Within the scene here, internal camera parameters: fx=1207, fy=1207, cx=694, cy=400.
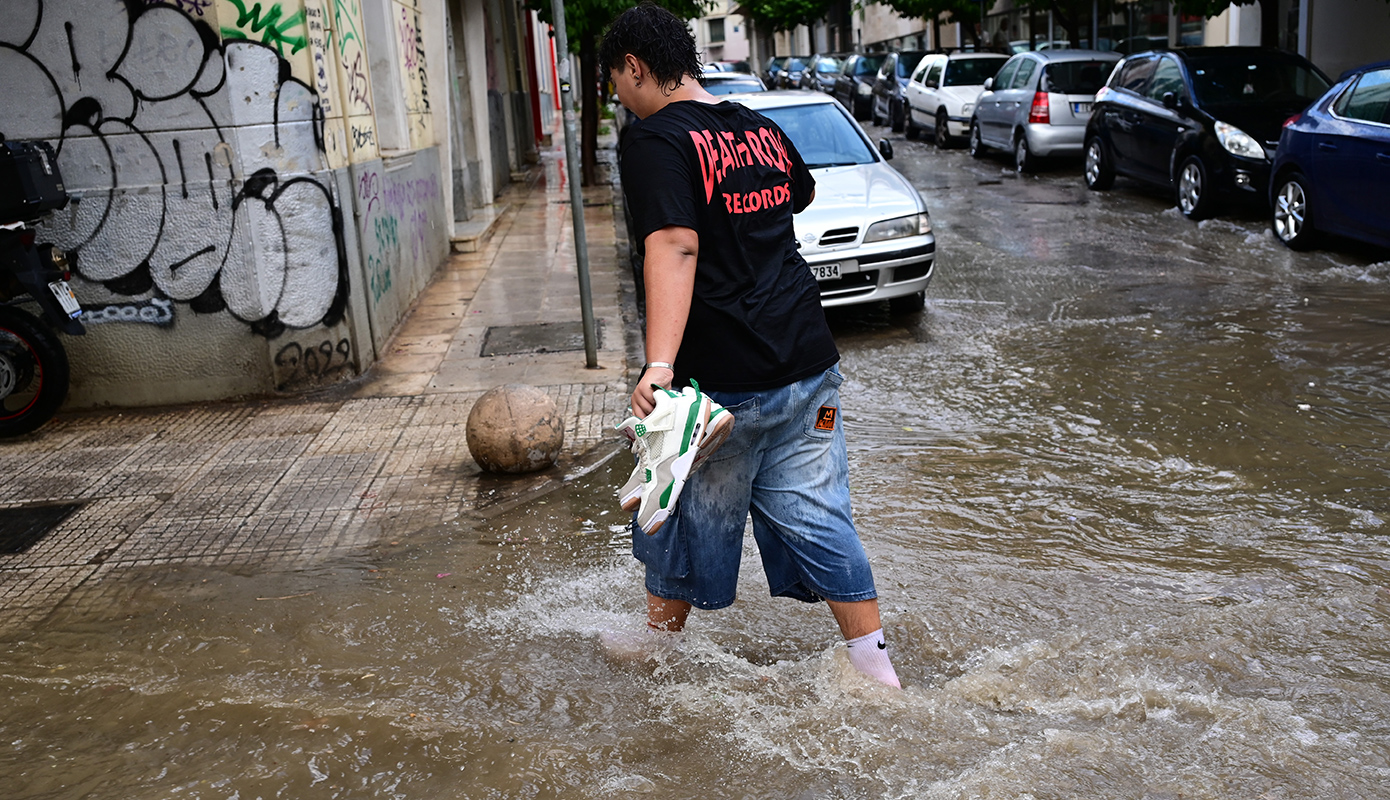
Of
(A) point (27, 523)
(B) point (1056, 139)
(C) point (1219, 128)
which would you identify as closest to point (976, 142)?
(B) point (1056, 139)

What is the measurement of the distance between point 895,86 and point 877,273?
1852 cm

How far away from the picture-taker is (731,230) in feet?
9.71

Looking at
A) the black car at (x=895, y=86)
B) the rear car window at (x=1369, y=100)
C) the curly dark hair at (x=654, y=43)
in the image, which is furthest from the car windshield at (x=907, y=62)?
the curly dark hair at (x=654, y=43)

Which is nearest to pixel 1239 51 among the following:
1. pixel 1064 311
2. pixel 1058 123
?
pixel 1058 123

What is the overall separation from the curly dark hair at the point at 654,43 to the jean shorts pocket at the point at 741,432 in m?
0.82

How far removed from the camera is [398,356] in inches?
308

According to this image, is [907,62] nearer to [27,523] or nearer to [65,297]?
[65,297]

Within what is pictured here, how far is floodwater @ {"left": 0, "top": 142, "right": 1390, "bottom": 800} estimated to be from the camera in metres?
3.08

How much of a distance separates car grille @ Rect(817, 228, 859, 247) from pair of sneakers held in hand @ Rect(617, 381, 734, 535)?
5.33 metres

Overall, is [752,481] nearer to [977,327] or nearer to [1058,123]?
[977,327]

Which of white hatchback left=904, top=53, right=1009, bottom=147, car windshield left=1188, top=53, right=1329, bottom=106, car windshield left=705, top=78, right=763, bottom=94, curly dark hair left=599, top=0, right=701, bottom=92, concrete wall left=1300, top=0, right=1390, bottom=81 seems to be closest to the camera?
curly dark hair left=599, top=0, right=701, bottom=92

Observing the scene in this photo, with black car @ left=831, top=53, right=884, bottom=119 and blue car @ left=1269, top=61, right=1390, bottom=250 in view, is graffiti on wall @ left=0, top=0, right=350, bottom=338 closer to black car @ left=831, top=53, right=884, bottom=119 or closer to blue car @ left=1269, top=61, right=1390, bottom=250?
blue car @ left=1269, top=61, right=1390, bottom=250

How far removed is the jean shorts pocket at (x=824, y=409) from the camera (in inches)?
124

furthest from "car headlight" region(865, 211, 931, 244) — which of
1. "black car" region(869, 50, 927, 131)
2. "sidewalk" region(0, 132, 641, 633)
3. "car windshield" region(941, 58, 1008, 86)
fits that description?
"black car" region(869, 50, 927, 131)
